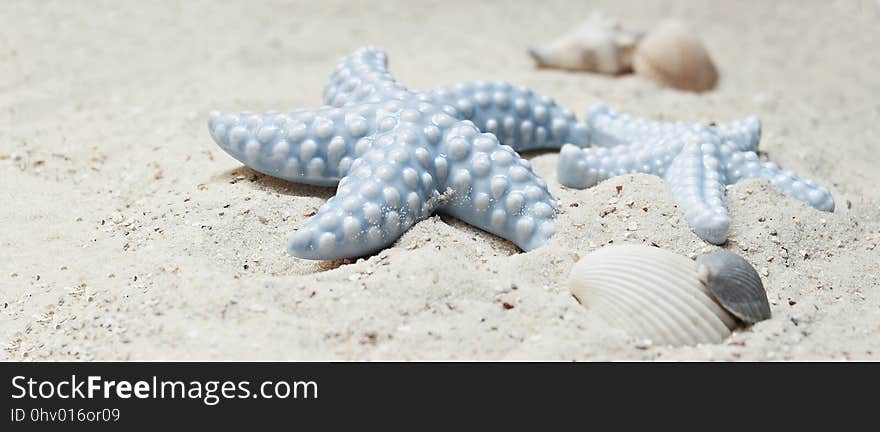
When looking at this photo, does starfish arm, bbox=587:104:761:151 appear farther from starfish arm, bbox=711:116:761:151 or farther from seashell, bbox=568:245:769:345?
seashell, bbox=568:245:769:345

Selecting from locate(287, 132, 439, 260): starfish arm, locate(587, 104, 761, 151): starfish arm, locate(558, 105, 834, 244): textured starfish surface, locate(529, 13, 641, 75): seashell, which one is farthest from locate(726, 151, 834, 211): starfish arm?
locate(529, 13, 641, 75): seashell

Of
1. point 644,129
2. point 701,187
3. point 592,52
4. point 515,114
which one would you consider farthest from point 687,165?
point 592,52

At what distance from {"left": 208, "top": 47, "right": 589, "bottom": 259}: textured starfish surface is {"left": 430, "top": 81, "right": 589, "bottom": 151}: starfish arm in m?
0.15

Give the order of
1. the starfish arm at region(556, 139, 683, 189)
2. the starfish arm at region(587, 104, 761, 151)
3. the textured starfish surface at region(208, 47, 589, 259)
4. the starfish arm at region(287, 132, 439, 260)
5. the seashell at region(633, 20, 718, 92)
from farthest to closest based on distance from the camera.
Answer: the seashell at region(633, 20, 718, 92) < the starfish arm at region(587, 104, 761, 151) < the starfish arm at region(556, 139, 683, 189) < the textured starfish surface at region(208, 47, 589, 259) < the starfish arm at region(287, 132, 439, 260)

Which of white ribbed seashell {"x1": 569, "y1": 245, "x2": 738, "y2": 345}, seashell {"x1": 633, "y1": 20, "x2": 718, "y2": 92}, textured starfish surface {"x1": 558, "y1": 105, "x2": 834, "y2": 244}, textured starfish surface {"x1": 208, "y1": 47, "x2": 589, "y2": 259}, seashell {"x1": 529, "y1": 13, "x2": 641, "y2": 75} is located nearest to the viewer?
white ribbed seashell {"x1": 569, "y1": 245, "x2": 738, "y2": 345}

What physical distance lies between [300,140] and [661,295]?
1264 mm

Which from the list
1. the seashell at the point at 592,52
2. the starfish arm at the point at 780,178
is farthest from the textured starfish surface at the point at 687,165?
the seashell at the point at 592,52

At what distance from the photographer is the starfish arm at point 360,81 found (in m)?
3.06

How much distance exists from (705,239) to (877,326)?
0.56 metres

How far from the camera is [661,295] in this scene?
221cm

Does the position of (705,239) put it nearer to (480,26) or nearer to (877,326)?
(877,326)

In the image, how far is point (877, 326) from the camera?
2.34 m

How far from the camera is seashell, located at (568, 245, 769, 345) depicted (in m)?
2.19
